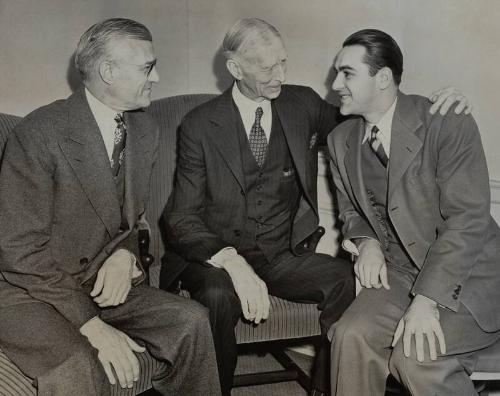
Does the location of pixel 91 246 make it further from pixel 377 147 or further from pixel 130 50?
pixel 377 147

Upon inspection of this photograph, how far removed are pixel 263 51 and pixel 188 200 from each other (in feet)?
2.18

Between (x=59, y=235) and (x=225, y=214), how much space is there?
691 millimetres

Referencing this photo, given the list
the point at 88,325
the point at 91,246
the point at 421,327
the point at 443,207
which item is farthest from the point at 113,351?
the point at 443,207

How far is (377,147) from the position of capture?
2566 millimetres

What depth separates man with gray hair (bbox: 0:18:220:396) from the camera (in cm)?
217

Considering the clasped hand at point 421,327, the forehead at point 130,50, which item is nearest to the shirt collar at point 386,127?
the clasped hand at point 421,327

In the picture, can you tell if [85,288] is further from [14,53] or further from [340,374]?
[14,53]

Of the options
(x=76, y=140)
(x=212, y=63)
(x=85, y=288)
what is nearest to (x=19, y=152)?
(x=76, y=140)

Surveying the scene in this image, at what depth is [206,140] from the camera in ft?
8.96

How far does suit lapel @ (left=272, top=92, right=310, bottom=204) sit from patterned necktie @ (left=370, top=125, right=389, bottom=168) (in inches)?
12.8

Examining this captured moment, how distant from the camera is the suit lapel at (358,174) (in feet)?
8.57

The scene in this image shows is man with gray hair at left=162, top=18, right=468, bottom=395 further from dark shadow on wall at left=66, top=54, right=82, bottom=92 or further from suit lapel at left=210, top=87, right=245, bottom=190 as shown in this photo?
dark shadow on wall at left=66, top=54, right=82, bottom=92

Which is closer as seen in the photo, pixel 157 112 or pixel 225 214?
pixel 225 214

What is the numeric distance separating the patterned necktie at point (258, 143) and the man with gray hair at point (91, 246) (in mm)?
416
